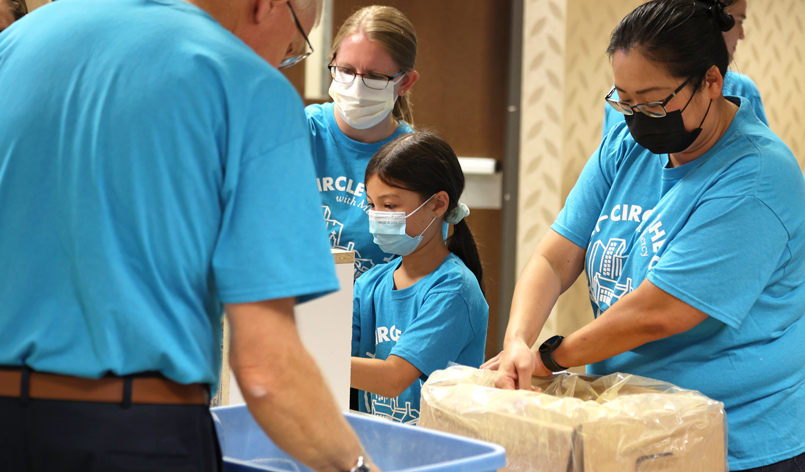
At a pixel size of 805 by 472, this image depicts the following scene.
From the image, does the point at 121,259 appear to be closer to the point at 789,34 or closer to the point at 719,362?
the point at 719,362

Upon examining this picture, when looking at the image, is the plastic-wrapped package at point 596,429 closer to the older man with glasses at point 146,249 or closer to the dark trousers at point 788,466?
the dark trousers at point 788,466

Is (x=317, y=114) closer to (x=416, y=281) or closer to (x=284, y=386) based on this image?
(x=416, y=281)

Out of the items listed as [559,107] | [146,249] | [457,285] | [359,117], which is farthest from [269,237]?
[559,107]

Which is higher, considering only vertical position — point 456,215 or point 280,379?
point 280,379

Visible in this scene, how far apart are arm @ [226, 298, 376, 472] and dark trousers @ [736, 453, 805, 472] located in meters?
0.81

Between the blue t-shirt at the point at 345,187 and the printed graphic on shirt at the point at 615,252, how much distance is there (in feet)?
2.14

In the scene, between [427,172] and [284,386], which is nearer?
[284,386]

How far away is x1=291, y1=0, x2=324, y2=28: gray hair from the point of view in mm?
853

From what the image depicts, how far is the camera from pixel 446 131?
3.57 metres

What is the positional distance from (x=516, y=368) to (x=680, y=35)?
644mm

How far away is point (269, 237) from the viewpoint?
708 mm

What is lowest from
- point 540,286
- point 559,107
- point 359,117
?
point 559,107

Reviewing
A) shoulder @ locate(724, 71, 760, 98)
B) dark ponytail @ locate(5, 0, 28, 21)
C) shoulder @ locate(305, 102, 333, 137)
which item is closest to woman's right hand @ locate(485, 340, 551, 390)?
shoulder @ locate(305, 102, 333, 137)

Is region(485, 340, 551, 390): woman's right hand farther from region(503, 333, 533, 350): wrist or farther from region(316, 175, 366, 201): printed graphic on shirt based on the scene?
region(316, 175, 366, 201): printed graphic on shirt
